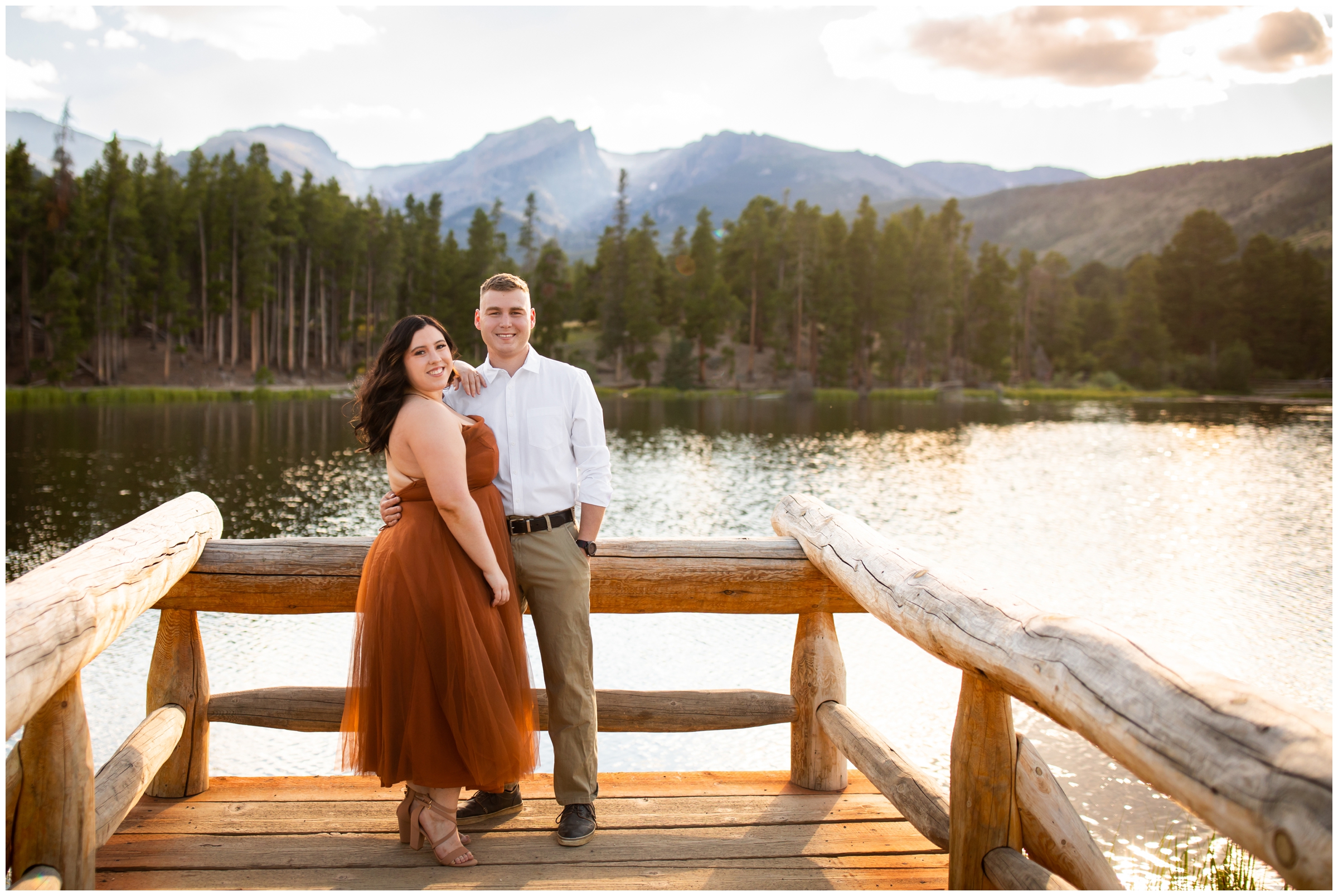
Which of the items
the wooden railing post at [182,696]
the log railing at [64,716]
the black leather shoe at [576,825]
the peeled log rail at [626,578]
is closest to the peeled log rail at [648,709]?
the wooden railing post at [182,696]

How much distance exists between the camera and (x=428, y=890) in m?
2.70

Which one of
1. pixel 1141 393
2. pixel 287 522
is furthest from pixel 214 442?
pixel 1141 393

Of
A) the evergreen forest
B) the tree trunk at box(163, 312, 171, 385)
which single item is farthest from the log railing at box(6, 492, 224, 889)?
the tree trunk at box(163, 312, 171, 385)

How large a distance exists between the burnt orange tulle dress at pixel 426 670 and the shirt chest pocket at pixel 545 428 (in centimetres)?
48

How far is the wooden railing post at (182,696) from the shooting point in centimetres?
339

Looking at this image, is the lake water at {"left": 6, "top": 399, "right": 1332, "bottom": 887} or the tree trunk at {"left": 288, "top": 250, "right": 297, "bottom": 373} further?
the tree trunk at {"left": 288, "top": 250, "right": 297, "bottom": 373}

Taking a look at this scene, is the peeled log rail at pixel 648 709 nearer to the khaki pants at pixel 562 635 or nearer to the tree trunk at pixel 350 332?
the khaki pants at pixel 562 635

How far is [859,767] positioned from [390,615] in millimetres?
1792

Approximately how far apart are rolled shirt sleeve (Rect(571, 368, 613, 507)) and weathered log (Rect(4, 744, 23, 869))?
188 cm

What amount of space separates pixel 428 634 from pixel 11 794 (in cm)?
119

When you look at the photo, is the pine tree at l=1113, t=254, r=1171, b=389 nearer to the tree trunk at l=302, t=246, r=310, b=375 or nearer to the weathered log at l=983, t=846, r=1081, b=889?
the tree trunk at l=302, t=246, r=310, b=375

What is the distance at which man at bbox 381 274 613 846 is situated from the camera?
10.5 ft

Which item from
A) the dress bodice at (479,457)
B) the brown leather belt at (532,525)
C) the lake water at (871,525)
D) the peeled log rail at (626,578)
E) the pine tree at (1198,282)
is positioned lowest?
the lake water at (871,525)

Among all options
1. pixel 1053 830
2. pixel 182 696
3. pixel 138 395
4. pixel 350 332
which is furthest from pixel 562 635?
pixel 350 332
